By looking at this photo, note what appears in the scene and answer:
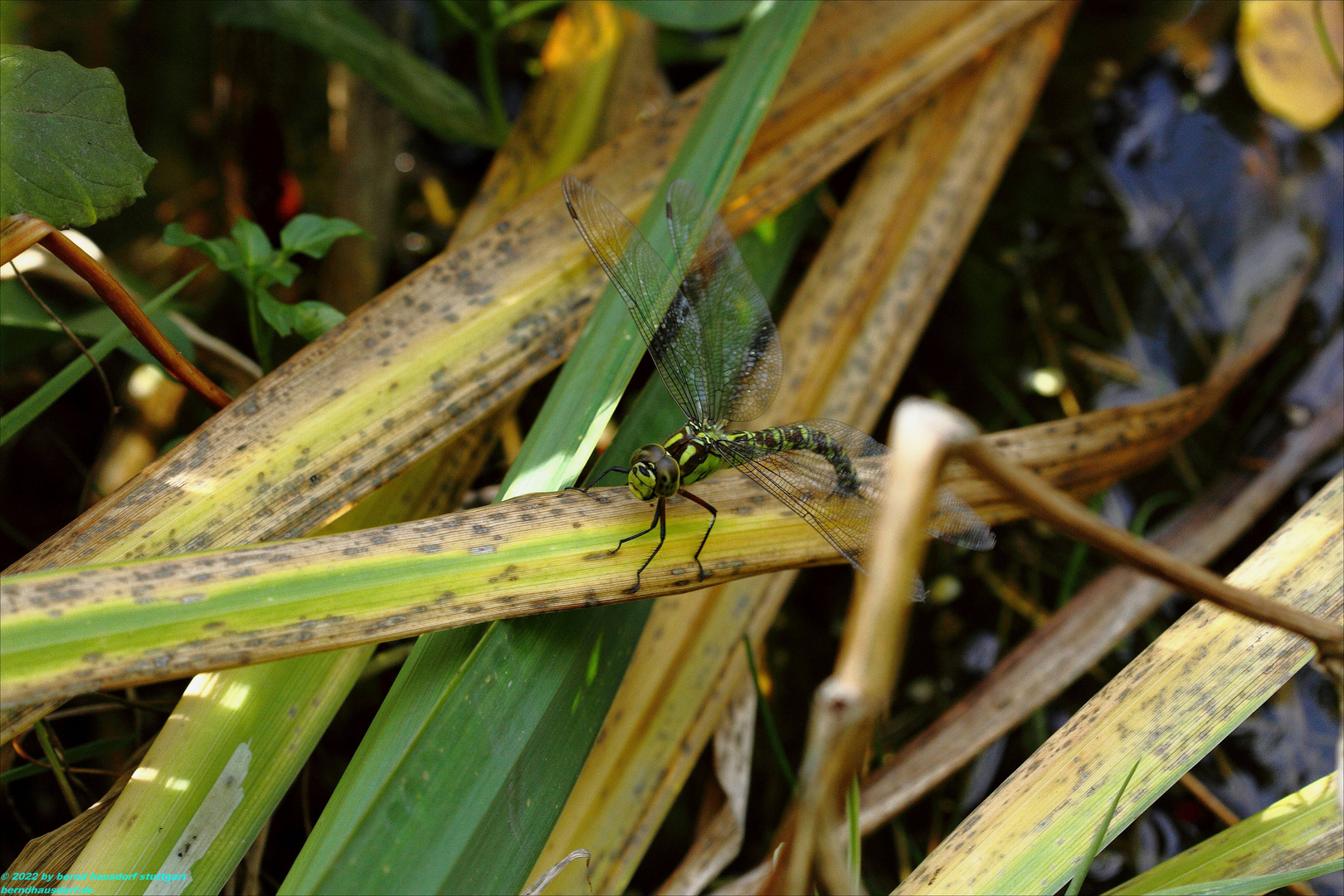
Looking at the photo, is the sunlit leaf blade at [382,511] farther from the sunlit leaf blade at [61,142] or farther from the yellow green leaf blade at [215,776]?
the sunlit leaf blade at [61,142]

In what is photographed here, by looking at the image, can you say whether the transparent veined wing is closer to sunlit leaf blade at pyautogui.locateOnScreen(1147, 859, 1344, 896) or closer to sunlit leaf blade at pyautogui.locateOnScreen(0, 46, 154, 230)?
sunlit leaf blade at pyautogui.locateOnScreen(1147, 859, 1344, 896)

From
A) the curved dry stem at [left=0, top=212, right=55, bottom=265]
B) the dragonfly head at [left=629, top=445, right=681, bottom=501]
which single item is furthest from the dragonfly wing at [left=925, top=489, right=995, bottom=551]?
the curved dry stem at [left=0, top=212, right=55, bottom=265]

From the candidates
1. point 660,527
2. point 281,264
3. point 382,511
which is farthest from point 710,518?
point 281,264

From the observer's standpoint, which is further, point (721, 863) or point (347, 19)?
point (347, 19)

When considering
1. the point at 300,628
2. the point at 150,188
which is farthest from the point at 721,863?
the point at 150,188

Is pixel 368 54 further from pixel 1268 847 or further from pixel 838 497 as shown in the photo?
pixel 1268 847

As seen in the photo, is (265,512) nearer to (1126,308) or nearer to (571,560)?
(571,560)
